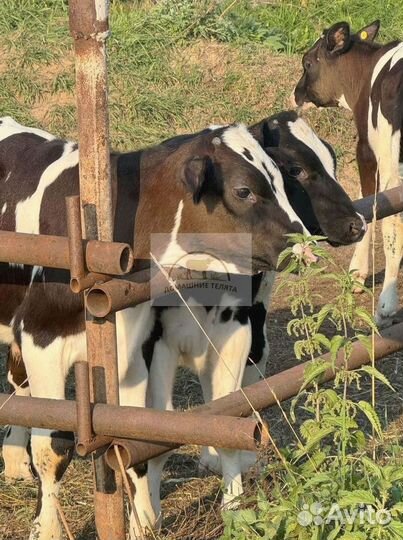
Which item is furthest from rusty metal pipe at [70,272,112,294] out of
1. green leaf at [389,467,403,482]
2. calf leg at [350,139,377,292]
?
calf leg at [350,139,377,292]

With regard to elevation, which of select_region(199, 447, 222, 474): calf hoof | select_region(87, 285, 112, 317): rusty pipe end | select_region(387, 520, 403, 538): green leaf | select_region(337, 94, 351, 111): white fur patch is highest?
select_region(337, 94, 351, 111): white fur patch

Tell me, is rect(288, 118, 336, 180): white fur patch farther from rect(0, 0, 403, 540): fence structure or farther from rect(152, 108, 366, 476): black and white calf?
rect(0, 0, 403, 540): fence structure

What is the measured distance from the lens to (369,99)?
912 cm

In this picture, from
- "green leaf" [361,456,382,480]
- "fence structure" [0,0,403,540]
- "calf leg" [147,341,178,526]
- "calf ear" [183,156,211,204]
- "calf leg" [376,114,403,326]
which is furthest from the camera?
"calf leg" [376,114,403,326]

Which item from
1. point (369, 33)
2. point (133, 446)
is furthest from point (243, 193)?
point (369, 33)

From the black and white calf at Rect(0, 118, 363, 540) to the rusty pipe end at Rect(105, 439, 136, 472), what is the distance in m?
0.82

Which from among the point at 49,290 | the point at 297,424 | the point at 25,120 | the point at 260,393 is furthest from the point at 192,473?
the point at 25,120

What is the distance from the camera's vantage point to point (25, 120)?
10.7m

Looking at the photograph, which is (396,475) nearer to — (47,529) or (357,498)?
(357,498)

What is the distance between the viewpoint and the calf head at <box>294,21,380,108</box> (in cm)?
984

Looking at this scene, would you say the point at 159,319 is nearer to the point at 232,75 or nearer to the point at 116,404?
the point at 116,404

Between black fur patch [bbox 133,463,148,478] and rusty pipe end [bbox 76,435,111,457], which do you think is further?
black fur patch [bbox 133,463,148,478]

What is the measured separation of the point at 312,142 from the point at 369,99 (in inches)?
153

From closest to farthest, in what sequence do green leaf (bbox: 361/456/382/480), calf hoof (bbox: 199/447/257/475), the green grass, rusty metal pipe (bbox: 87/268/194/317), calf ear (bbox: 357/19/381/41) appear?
green leaf (bbox: 361/456/382/480), rusty metal pipe (bbox: 87/268/194/317), calf hoof (bbox: 199/447/257/475), calf ear (bbox: 357/19/381/41), the green grass
